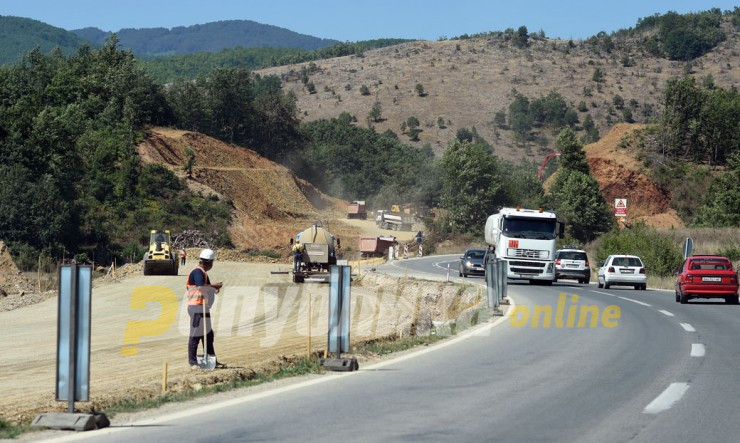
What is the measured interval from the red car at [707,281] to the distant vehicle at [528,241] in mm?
10358

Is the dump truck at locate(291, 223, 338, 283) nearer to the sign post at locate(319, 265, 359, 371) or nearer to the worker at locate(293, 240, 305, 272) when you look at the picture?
the worker at locate(293, 240, 305, 272)

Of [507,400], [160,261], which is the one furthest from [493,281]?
[160,261]

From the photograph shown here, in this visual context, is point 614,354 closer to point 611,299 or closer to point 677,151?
point 611,299

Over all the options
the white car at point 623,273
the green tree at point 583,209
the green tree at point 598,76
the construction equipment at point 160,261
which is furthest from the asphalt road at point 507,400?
the green tree at point 598,76

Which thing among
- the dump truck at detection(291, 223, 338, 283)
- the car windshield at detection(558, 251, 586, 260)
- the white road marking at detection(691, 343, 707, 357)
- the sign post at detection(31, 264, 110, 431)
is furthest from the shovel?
the car windshield at detection(558, 251, 586, 260)

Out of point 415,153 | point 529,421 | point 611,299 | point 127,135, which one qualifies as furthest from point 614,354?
point 415,153

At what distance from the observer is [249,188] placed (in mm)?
99500

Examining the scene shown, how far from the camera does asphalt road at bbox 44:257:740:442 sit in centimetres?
926

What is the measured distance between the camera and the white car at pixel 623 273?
140 ft

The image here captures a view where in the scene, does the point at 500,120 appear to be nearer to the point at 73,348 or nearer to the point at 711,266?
the point at 711,266

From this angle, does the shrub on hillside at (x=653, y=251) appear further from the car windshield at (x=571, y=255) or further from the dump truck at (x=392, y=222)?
the dump truck at (x=392, y=222)

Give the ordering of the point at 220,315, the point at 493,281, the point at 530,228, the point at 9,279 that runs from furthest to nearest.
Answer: the point at 9,279 → the point at 530,228 → the point at 220,315 → the point at 493,281

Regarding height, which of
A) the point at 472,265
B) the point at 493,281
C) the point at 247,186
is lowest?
the point at 472,265

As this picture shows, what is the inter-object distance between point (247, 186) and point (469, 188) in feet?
70.5
